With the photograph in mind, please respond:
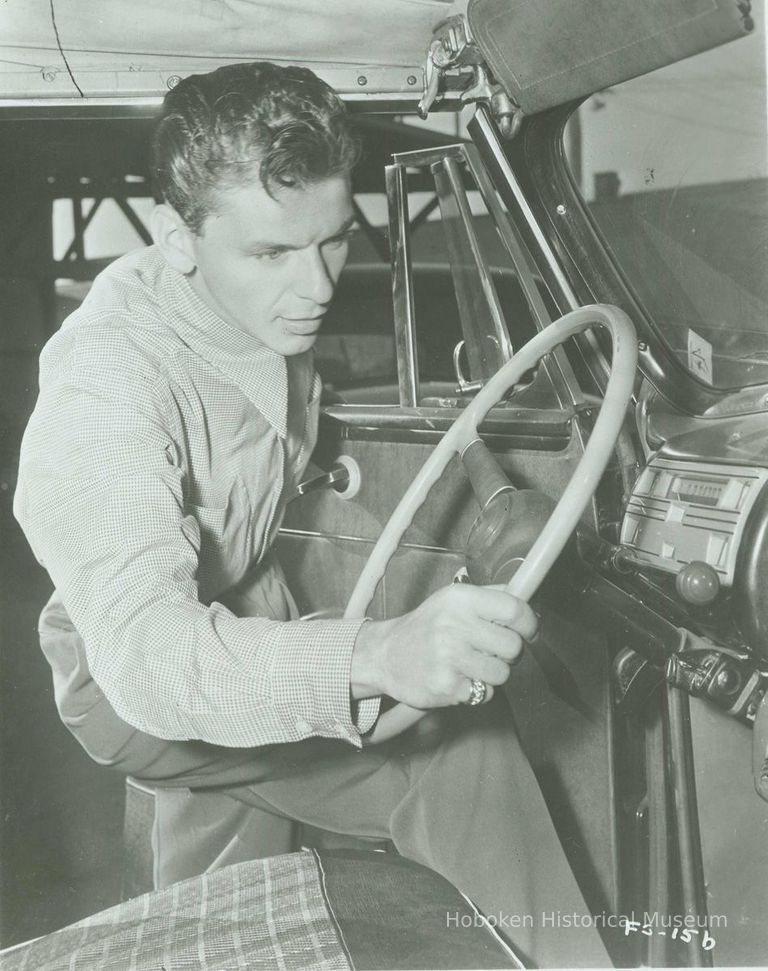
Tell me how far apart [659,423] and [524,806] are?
557mm

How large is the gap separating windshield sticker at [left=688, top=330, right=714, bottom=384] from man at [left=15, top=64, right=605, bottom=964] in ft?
1.73

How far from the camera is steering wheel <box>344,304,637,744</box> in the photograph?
745 mm

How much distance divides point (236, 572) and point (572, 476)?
25.9 inches

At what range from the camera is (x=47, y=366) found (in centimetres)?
106

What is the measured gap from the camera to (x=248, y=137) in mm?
1086

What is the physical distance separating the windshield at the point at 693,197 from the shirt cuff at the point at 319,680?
75 cm

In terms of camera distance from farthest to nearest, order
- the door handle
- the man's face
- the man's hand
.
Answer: the door handle → the man's face → the man's hand

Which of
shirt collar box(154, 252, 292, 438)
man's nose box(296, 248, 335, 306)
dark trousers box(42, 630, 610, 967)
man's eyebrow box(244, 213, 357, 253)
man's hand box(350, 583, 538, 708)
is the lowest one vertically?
dark trousers box(42, 630, 610, 967)

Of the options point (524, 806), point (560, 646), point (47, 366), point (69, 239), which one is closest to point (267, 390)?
point (47, 366)

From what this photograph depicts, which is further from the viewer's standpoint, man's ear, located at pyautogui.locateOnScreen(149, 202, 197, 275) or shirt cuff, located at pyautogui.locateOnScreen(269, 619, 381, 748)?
man's ear, located at pyautogui.locateOnScreen(149, 202, 197, 275)

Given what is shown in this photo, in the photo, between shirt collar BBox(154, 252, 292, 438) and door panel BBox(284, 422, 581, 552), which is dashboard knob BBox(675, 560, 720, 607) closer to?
door panel BBox(284, 422, 581, 552)

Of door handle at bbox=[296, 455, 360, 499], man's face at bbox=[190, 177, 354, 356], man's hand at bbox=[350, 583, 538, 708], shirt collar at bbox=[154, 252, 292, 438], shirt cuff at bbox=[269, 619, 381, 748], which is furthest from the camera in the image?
door handle at bbox=[296, 455, 360, 499]


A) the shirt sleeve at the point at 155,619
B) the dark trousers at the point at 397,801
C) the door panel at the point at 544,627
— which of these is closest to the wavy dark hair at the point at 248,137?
the shirt sleeve at the point at 155,619

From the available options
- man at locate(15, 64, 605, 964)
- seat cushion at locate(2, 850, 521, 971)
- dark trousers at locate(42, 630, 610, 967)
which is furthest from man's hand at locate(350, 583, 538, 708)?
dark trousers at locate(42, 630, 610, 967)
